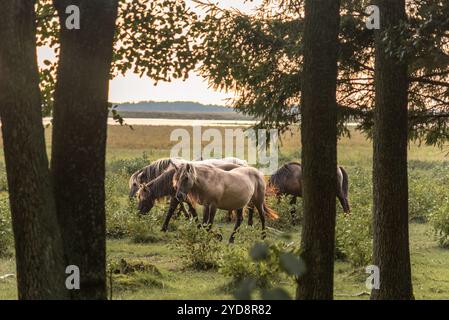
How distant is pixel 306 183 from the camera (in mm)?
8219

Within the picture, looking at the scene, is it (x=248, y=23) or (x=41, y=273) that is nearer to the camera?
(x=41, y=273)

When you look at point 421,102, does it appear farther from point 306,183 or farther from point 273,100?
point 306,183

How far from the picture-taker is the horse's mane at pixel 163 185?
1942cm

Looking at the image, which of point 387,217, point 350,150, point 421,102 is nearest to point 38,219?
point 387,217

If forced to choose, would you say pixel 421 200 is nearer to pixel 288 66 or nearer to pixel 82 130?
pixel 288 66

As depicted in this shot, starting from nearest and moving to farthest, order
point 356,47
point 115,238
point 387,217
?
1. point 387,217
2. point 356,47
3. point 115,238

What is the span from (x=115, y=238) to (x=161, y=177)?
6.65 ft

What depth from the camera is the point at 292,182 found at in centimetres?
2288

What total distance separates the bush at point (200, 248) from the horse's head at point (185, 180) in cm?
286

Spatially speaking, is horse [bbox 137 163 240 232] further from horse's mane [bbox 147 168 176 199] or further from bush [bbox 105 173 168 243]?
bush [bbox 105 173 168 243]

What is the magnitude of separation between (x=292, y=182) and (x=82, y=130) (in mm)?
16144

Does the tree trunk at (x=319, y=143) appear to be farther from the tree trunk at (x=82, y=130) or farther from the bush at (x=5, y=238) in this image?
the bush at (x=5, y=238)

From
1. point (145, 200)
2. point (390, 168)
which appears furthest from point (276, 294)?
point (145, 200)

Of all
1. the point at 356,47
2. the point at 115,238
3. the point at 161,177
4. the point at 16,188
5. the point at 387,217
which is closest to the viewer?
the point at 16,188
